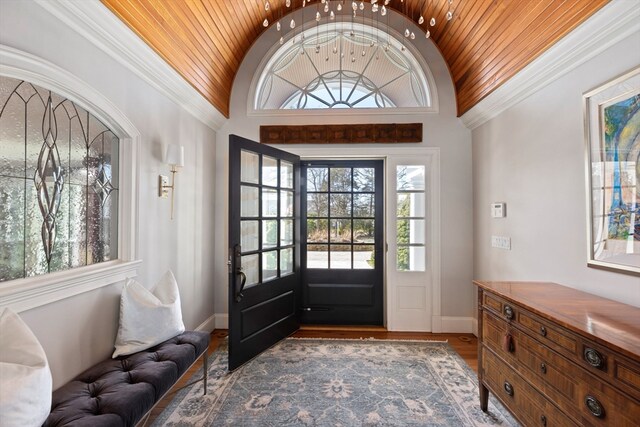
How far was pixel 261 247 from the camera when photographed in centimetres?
289

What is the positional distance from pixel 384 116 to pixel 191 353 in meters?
2.94

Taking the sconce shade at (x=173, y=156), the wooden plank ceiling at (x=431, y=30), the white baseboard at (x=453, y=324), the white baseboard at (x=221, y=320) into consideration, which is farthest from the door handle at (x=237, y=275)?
the white baseboard at (x=453, y=324)

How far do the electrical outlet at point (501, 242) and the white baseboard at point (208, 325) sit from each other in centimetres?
307

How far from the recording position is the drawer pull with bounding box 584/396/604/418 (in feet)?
3.84

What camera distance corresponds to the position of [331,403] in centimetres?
208

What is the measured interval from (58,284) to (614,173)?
3.02 metres

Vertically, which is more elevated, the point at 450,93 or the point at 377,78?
the point at 377,78

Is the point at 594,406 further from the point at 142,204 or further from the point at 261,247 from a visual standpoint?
the point at 142,204

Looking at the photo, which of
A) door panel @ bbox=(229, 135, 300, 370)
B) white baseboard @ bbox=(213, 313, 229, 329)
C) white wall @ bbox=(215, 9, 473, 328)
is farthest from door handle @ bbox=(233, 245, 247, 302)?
white baseboard @ bbox=(213, 313, 229, 329)

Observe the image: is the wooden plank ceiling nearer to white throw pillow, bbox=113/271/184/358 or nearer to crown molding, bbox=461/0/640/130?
crown molding, bbox=461/0/640/130

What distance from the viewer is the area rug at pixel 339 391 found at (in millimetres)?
1928

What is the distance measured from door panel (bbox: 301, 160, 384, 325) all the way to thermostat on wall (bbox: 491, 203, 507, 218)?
115cm

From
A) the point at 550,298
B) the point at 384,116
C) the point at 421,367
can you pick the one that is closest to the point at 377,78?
the point at 384,116

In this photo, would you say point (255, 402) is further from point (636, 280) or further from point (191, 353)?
point (636, 280)
